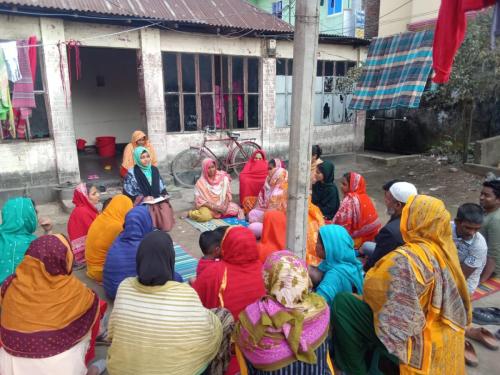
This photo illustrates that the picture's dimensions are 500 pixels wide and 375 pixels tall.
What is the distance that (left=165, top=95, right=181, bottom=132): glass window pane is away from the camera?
7.49 meters

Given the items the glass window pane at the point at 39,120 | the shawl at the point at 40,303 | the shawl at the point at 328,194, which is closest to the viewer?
the shawl at the point at 40,303

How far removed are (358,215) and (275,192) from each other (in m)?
1.34

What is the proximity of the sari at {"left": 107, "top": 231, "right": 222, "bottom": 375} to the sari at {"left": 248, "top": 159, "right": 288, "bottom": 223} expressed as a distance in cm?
317

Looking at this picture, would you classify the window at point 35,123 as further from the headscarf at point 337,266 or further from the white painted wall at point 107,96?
the headscarf at point 337,266

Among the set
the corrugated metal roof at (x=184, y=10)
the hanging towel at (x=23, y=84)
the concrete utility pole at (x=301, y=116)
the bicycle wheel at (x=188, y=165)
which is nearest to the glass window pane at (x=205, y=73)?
the corrugated metal roof at (x=184, y=10)

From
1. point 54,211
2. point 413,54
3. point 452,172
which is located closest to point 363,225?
point 413,54

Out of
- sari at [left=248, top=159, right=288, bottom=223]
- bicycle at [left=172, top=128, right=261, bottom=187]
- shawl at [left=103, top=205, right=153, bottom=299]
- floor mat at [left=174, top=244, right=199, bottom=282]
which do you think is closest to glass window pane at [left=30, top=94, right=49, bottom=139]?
bicycle at [left=172, top=128, right=261, bottom=187]

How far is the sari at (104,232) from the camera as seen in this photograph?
3381mm

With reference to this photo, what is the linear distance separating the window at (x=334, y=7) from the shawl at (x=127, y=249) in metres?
11.1

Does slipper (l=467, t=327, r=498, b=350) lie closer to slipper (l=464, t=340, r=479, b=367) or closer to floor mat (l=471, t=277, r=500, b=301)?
slipper (l=464, t=340, r=479, b=367)

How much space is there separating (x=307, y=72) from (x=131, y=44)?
223 inches

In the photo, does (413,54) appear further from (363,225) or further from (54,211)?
(54,211)

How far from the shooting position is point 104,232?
3.38m

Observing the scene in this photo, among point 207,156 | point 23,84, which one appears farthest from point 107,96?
point 23,84
